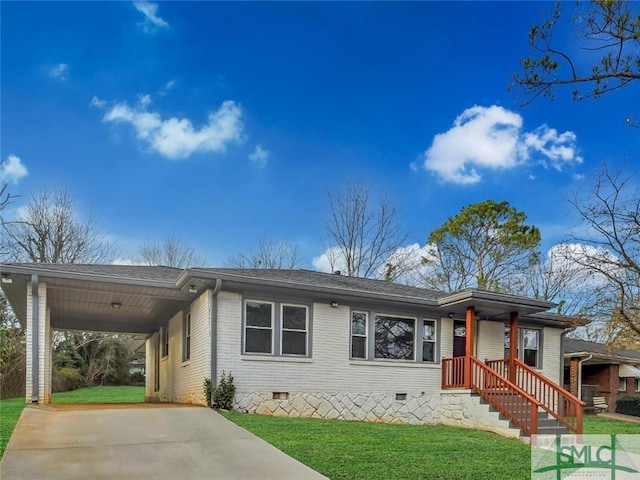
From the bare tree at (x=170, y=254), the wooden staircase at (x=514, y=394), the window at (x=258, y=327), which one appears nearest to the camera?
the wooden staircase at (x=514, y=394)

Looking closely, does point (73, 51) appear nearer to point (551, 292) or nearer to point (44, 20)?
point (44, 20)

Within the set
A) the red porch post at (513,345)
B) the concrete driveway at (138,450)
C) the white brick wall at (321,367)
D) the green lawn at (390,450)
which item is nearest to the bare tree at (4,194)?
the concrete driveway at (138,450)

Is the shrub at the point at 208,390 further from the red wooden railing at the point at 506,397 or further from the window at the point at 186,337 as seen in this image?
the red wooden railing at the point at 506,397

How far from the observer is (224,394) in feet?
34.1

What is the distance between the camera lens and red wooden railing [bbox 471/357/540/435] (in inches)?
397

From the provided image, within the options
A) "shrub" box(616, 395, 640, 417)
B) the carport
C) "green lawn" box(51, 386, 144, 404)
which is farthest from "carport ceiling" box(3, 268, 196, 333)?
"shrub" box(616, 395, 640, 417)

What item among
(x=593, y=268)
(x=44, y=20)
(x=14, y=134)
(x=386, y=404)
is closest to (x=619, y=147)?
(x=593, y=268)

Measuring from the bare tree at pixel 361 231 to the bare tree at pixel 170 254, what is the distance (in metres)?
8.35

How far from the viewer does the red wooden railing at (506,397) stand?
1009cm

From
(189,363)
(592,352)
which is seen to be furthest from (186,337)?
(592,352)

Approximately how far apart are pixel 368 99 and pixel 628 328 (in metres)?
9.13

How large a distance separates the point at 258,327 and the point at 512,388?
209 inches

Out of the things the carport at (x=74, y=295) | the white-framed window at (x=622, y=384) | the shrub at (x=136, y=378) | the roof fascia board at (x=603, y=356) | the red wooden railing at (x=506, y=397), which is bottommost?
the shrub at (x=136, y=378)

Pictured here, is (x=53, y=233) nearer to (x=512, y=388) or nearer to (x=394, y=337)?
(x=394, y=337)
